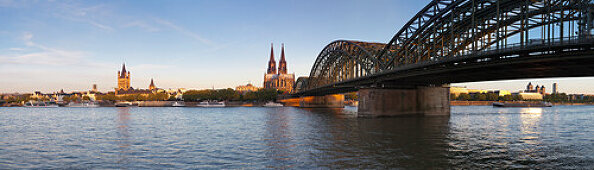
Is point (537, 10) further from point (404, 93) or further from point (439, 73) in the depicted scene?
point (404, 93)

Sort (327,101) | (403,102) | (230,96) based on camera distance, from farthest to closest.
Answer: (230,96) < (327,101) < (403,102)

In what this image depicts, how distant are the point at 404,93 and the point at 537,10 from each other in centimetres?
2473

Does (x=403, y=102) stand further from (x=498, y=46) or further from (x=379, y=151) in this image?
(x=379, y=151)

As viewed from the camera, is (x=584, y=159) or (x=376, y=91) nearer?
(x=584, y=159)

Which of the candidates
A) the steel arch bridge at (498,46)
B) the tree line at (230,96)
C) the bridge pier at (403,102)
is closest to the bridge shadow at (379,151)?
the steel arch bridge at (498,46)

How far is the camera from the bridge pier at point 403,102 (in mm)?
61156

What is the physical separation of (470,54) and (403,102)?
22473 millimetres

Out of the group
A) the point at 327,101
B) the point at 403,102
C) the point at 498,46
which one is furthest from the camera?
the point at 327,101

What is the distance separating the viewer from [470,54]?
40.3 m

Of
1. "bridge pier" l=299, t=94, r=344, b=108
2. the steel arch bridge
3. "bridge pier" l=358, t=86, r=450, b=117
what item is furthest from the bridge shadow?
"bridge pier" l=299, t=94, r=344, b=108

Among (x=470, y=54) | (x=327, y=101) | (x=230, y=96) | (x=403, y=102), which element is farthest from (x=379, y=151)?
(x=230, y=96)

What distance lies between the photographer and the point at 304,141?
108 ft

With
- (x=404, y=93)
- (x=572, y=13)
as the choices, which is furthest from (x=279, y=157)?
(x=404, y=93)

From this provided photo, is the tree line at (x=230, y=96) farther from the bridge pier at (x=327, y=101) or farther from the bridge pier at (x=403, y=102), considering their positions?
the bridge pier at (x=403, y=102)
